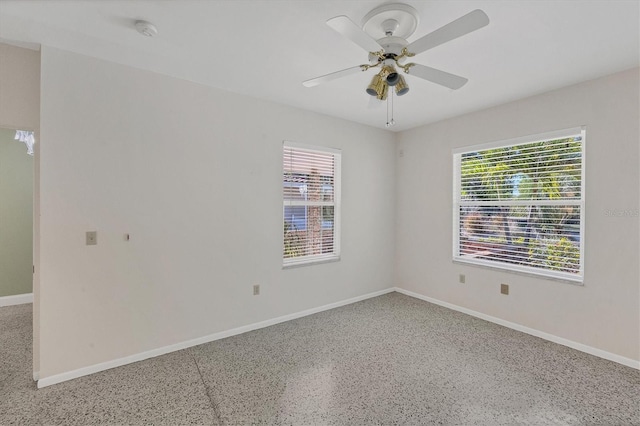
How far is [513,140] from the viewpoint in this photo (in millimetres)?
3373

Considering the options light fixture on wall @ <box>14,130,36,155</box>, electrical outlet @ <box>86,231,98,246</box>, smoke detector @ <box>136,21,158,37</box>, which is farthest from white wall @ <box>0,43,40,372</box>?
light fixture on wall @ <box>14,130,36,155</box>

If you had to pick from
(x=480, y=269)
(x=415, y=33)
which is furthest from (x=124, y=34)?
(x=480, y=269)

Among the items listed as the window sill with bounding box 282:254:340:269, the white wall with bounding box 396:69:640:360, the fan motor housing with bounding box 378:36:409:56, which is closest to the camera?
the fan motor housing with bounding box 378:36:409:56

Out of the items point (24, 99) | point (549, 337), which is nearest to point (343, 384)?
point (549, 337)

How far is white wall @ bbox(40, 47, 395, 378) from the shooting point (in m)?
2.33

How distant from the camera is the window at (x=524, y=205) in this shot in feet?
9.86

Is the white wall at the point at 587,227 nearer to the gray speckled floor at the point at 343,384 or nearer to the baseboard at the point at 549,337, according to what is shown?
the baseboard at the point at 549,337

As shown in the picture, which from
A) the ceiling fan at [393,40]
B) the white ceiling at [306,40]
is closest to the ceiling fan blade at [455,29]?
the ceiling fan at [393,40]

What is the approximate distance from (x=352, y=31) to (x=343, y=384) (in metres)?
2.42

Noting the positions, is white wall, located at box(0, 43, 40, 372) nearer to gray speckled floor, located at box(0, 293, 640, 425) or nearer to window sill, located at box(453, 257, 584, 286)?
gray speckled floor, located at box(0, 293, 640, 425)

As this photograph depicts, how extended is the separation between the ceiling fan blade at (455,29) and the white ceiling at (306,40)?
295mm

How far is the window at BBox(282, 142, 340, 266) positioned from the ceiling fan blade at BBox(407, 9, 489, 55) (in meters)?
2.12

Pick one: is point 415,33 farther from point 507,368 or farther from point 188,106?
point 507,368

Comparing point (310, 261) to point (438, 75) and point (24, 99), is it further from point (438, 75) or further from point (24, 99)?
point (24, 99)
